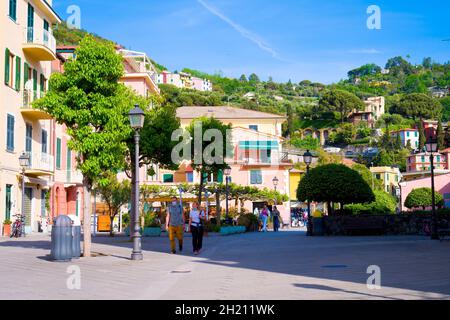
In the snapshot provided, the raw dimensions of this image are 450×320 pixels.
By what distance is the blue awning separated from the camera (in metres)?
66.3

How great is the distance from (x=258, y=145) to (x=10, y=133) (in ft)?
123

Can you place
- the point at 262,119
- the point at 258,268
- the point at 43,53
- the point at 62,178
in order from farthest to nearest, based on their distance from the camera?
the point at 262,119 → the point at 62,178 → the point at 43,53 → the point at 258,268

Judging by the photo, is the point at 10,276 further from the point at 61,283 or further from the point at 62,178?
the point at 62,178

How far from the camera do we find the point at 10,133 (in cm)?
3250

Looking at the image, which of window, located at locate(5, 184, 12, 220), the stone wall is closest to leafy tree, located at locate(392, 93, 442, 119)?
the stone wall

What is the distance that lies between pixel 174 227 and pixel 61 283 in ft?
26.9

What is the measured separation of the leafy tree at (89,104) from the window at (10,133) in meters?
14.4

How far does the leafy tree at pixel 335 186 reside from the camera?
1118 inches

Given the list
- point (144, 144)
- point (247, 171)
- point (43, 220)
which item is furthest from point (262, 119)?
point (144, 144)

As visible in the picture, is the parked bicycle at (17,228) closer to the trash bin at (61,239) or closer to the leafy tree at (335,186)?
the leafy tree at (335,186)

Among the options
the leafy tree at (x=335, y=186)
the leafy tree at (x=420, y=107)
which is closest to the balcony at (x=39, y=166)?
the leafy tree at (x=335, y=186)

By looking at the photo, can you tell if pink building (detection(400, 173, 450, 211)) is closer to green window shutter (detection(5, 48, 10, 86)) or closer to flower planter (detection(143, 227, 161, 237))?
flower planter (detection(143, 227, 161, 237))

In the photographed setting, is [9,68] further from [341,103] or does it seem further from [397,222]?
[341,103]
